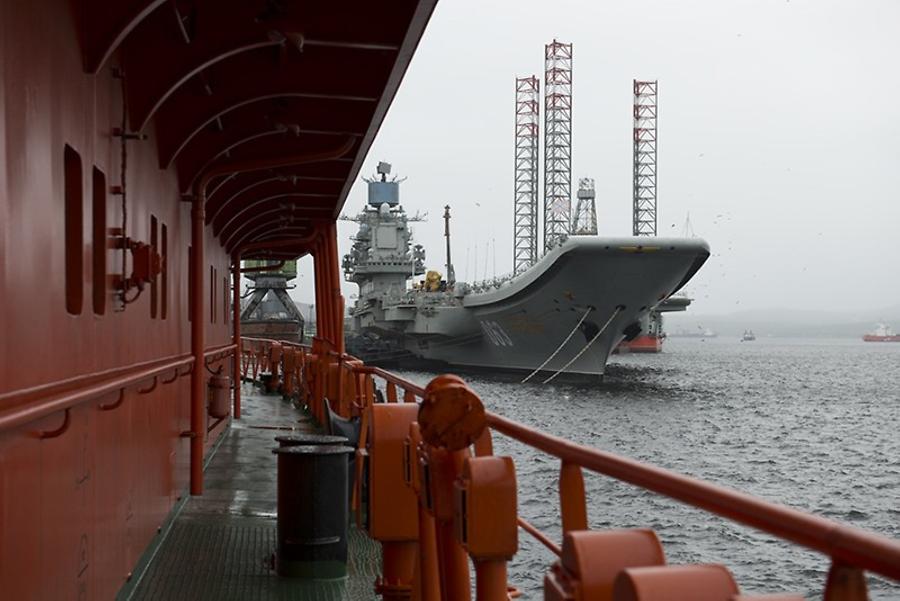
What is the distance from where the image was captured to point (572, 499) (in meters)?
2.18

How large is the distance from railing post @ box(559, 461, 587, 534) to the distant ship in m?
34.7

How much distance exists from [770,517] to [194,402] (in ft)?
19.4

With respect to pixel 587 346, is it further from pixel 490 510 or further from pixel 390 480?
pixel 490 510

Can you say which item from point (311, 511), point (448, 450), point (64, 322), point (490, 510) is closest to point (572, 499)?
point (490, 510)

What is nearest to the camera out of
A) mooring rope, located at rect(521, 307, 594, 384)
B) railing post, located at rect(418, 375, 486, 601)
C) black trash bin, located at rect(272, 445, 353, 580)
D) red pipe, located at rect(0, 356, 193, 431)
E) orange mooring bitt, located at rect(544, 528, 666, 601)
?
orange mooring bitt, located at rect(544, 528, 666, 601)

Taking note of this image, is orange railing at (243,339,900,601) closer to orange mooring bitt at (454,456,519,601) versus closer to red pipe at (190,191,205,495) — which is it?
orange mooring bitt at (454,456,519,601)

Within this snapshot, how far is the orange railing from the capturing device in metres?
1.22

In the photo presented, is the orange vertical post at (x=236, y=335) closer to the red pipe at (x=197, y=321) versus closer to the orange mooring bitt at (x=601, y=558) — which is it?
the red pipe at (x=197, y=321)

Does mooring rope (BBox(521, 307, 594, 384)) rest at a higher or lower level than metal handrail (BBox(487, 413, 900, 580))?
lower

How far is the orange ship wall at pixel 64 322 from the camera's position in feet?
8.41

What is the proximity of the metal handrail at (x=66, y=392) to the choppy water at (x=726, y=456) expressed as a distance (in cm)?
624

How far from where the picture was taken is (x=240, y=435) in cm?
1120

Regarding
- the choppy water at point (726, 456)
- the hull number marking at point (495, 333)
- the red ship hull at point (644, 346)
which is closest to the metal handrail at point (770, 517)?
A: the choppy water at point (726, 456)

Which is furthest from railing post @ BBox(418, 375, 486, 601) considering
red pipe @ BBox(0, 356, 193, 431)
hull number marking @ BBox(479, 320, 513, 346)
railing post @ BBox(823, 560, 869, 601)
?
hull number marking @ BBox(479, 320, 513, 346)
